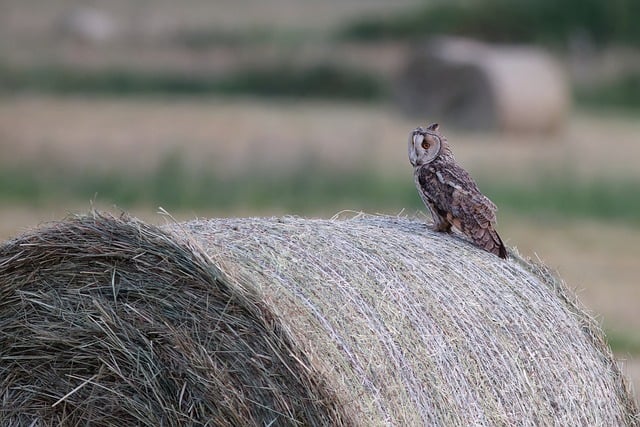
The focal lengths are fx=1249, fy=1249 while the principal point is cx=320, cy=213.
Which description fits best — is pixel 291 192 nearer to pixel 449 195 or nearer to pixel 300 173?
pixel 300 173

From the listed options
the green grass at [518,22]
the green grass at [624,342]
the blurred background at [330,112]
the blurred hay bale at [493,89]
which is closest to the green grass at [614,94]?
the blurred background at [330,112]

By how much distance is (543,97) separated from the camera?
21.9 m

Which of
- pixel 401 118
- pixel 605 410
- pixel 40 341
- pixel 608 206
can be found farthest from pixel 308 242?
pixel 401 118

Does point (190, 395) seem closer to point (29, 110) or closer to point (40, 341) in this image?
point (40, 341)

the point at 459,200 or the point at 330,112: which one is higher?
the point at 459,200

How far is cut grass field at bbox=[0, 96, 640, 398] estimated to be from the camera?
13.6 meters

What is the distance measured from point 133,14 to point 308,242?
970 inches

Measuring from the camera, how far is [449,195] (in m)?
5.50

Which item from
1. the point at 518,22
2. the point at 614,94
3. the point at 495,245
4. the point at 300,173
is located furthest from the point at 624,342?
the point at 518,22

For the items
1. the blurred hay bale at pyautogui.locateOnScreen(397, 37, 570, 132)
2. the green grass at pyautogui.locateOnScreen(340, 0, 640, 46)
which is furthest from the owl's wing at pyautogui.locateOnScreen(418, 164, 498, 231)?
the green grass at pyautogui.locateOnScreen(340, 0, 640, 46)

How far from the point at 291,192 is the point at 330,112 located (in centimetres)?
783

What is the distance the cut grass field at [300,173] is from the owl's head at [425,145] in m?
4.29

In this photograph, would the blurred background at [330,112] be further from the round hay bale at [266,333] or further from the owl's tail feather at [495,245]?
the round hay bale at [266,333]

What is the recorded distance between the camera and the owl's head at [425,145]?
219 inches
